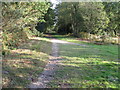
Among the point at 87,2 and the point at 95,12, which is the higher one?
the point at 87,2

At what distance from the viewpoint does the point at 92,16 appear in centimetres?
2314

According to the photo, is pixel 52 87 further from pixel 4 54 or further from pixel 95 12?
pixel 95 12

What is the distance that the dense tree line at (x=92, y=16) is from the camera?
22.8 metres

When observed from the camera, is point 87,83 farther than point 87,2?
No

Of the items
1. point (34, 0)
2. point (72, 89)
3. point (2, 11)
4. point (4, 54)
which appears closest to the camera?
point (72, 89)

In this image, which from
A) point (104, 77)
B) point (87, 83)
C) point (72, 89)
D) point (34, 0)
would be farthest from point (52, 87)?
point (34, 0)

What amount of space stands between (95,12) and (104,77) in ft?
65.2

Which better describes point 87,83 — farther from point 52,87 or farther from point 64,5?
point 64,5

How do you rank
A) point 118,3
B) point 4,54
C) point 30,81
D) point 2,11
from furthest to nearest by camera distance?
point 118,3 < point 4,54 < point 2,11 < point 30,81

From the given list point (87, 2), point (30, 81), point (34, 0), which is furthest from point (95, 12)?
point (30, 81)

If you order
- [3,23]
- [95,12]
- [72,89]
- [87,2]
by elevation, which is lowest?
[72,89]

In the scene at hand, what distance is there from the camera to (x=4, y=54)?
6.00 meters

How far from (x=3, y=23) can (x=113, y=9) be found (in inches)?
1059

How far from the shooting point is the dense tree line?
74.7 feet
